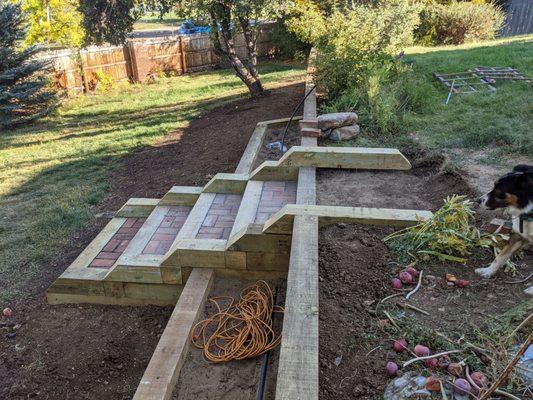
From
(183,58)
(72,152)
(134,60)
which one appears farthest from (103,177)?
(183,58)

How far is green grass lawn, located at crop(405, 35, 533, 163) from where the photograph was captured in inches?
225

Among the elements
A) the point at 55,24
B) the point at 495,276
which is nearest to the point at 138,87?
the point at 55,24

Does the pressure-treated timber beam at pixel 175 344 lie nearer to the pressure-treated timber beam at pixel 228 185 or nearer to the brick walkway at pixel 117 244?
the brick walkway at pixel 117 244

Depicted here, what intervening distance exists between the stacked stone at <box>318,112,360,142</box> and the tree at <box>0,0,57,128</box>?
9.71 m

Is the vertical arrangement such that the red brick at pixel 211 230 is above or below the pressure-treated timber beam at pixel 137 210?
above

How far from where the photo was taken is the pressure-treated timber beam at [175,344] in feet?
9.04

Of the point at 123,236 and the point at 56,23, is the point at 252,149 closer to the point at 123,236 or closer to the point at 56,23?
the point at 123,236

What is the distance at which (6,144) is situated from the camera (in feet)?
35.1

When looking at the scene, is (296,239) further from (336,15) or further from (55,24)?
(55,24)

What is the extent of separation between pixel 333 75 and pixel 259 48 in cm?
1338

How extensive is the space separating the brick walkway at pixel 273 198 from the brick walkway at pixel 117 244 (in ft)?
5.45

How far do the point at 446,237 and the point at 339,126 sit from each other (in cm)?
346

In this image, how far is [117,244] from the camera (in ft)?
16.3

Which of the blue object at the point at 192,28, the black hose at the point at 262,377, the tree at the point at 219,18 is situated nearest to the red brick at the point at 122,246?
the black hose at the point at 262,377
